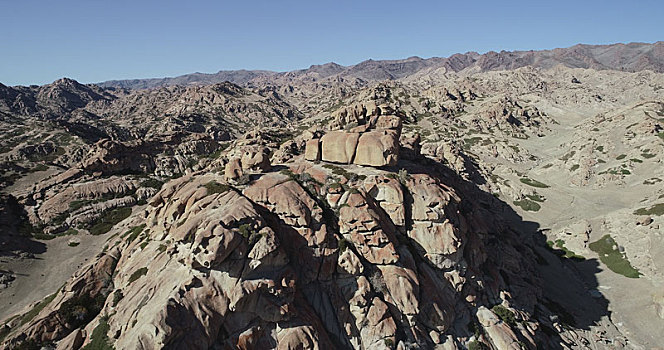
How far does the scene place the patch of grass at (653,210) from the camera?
78062 millimetres

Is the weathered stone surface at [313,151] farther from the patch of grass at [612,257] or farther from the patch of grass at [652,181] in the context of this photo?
the patch of grass at [652,181]

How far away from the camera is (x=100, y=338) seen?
28.5m

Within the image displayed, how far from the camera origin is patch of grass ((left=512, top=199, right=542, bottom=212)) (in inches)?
4107

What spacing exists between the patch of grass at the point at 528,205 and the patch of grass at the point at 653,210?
982 inches

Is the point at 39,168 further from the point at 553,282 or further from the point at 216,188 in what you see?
the point at 553,282

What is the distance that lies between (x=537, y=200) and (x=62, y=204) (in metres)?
151

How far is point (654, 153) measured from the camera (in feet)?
388

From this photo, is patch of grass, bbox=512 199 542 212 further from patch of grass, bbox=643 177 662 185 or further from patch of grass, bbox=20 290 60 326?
patch of grass, bbox=20 290 60 326

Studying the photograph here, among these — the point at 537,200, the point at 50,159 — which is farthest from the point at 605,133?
the point at 50,159

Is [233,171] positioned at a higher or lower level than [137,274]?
higher

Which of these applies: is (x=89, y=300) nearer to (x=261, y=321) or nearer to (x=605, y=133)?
(x=261, y=321)

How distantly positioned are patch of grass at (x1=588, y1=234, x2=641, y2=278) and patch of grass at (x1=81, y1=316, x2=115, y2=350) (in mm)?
93720

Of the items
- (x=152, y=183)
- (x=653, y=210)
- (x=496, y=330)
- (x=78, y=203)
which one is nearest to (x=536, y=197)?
(x=653, y=210)

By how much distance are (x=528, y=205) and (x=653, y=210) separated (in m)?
30.8
